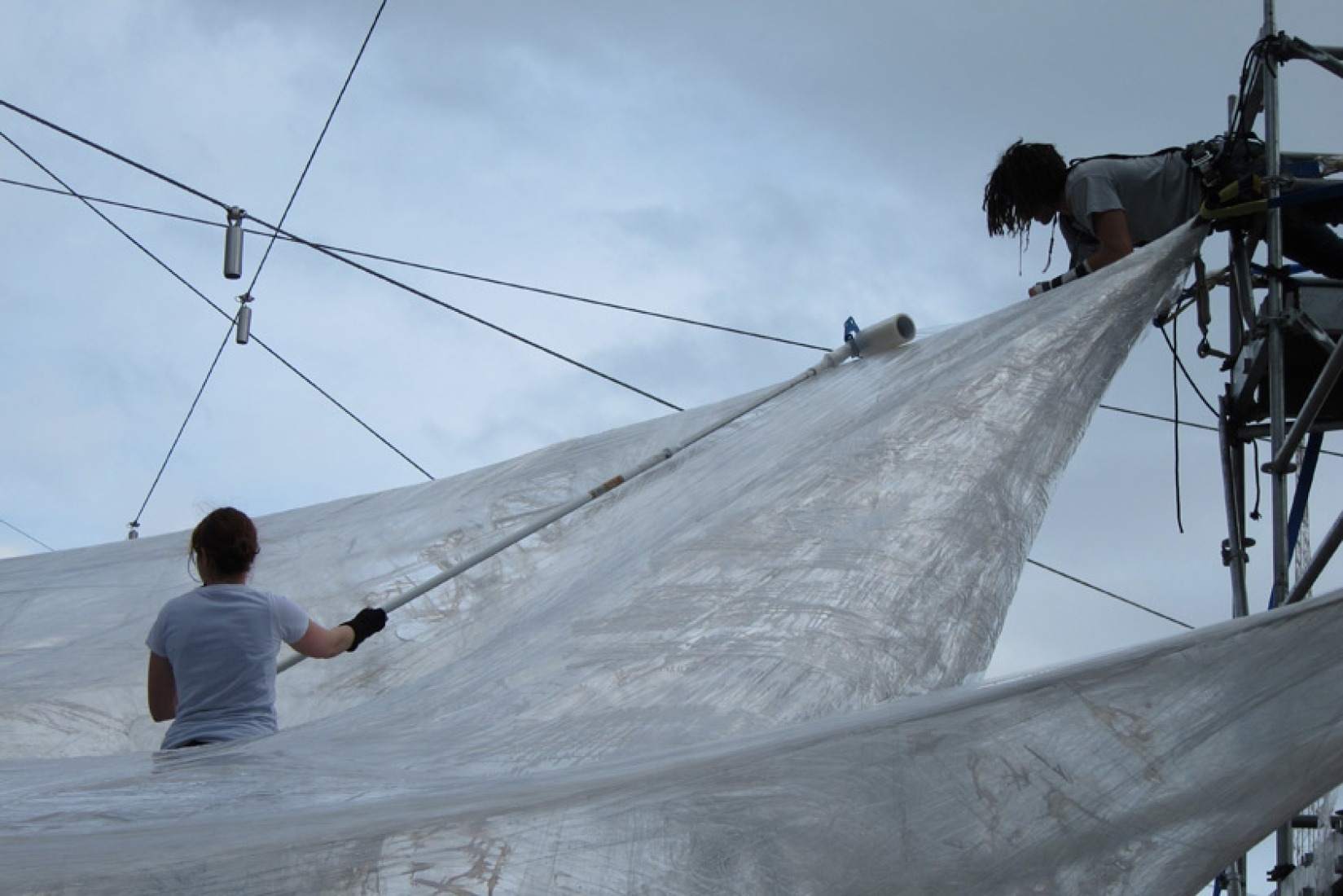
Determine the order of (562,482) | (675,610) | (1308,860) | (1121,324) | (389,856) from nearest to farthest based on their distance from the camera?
(389,856) < (675,610) < (1121,324) < (562,482) < (1308,860)

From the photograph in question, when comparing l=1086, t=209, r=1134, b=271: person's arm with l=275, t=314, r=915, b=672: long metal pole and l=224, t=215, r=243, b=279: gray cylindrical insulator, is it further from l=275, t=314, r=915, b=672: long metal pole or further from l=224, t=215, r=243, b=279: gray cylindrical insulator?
l=224, t=215, r=243, b=279: gray cylindrical insulator

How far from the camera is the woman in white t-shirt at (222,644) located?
1.56m

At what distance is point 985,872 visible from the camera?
3.54 feet

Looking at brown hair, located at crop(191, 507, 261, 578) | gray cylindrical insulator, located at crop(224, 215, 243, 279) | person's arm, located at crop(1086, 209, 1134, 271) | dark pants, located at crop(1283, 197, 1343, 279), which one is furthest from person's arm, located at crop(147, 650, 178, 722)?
gray cylindrical insulator, located at crop(224, 215, 243, 279)

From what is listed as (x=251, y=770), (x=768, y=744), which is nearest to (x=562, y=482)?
(x=251, y=770)

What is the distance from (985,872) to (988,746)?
0.30ft

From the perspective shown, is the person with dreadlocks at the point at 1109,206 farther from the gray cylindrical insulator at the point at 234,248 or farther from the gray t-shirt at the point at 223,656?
the gray cylindrical insulator at the point at 234,248

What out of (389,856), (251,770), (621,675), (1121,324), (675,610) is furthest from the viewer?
(1121,324)

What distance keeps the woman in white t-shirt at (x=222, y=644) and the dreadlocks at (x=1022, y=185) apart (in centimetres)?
129

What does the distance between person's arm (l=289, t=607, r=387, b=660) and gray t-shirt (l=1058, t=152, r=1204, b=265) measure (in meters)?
1.28

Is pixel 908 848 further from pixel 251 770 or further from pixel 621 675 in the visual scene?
pixel 251 770

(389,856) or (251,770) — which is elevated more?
(251,770)

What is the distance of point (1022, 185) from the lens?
7.64ft

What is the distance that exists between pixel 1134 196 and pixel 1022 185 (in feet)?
0.66
